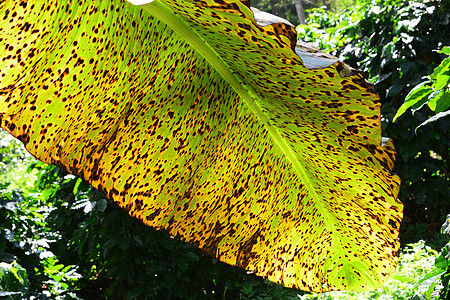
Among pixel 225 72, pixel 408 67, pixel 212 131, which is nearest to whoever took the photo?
pixel 225 72

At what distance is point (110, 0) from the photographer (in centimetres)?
111

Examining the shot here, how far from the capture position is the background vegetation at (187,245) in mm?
3320

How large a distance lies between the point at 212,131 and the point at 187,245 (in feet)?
7.61

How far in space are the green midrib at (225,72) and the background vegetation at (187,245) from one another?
57.0 inches

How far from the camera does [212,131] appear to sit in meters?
1.38

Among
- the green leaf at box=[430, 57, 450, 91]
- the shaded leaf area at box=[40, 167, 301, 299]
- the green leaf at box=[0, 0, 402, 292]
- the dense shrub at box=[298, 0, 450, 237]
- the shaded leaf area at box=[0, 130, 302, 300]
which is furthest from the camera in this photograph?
the dense shrub at box=[298, 0, 450, 237]

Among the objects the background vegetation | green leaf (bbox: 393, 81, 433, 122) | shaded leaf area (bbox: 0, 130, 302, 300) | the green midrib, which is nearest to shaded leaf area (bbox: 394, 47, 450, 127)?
green leaf (bbox: 393, 81, 433, 122)

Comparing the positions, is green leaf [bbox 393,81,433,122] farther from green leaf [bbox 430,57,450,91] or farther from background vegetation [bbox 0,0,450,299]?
background vegetation [bbox 0,0,450,299]

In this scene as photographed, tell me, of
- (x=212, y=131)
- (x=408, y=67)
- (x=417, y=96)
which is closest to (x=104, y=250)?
(x=212, y=131)

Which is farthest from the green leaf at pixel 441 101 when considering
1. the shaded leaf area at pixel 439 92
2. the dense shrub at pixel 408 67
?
the dense shrub at pixel 408 67

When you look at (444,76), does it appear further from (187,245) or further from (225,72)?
(187,245)

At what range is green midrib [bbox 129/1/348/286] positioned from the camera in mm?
1069

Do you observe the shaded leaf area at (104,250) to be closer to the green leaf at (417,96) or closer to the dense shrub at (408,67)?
the dense shrub at (408,67)

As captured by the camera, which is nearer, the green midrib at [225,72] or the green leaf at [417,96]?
the green midrib at [225,72]
